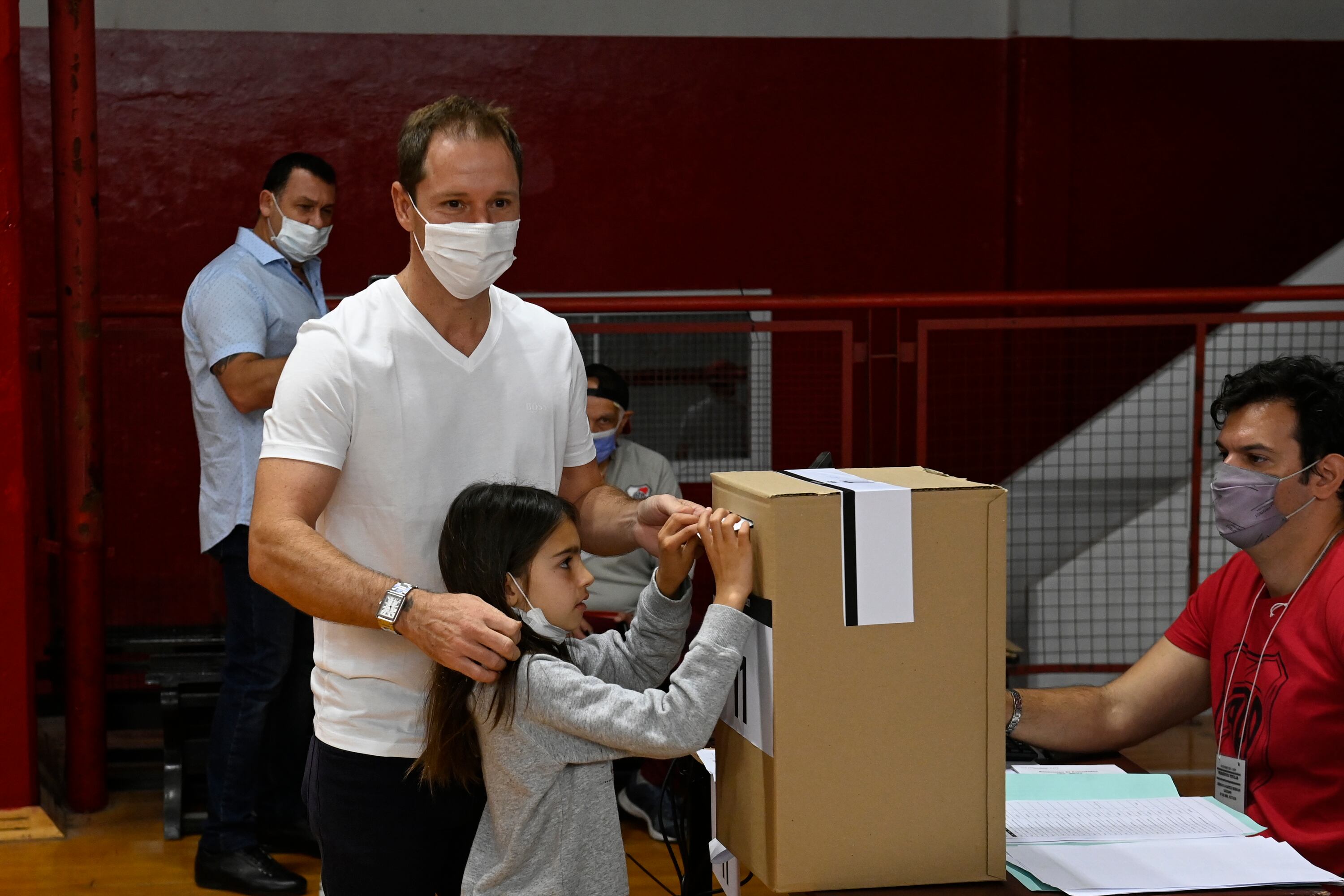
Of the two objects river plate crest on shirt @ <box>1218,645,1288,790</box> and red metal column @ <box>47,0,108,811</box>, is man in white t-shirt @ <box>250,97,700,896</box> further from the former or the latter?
red metal column @ <box>47,0,108,811</box>

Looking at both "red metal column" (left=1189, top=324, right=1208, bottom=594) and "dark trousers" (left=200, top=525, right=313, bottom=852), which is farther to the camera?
"red metal column" (left=1189, top=324, right=1208, bottom=594)

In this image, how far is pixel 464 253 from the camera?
1768 mm

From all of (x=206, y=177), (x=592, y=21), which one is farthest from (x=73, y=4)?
(x=592, y=21)

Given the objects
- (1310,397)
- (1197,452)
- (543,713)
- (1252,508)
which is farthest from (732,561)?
(1197,452)

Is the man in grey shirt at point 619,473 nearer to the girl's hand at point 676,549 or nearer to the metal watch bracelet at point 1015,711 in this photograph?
the metal watch bracelet at point 1015,711

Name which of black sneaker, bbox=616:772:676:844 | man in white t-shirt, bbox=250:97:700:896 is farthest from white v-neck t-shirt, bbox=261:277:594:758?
black sneaker, bbox=616:772:676:844

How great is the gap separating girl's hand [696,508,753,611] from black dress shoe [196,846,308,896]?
223 cm

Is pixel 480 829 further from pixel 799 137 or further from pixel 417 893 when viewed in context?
pixel 799 137

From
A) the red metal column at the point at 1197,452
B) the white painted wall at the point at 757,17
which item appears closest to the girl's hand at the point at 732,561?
the red metal column at the point at 1197,452

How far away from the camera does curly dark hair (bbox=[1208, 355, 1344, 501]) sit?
2098 millimetres

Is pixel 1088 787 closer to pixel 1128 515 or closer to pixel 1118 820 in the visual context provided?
pixel 1118 820

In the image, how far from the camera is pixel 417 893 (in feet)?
6.00

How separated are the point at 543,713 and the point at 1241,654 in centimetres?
119

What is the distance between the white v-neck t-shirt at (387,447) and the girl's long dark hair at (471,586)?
0.03m
